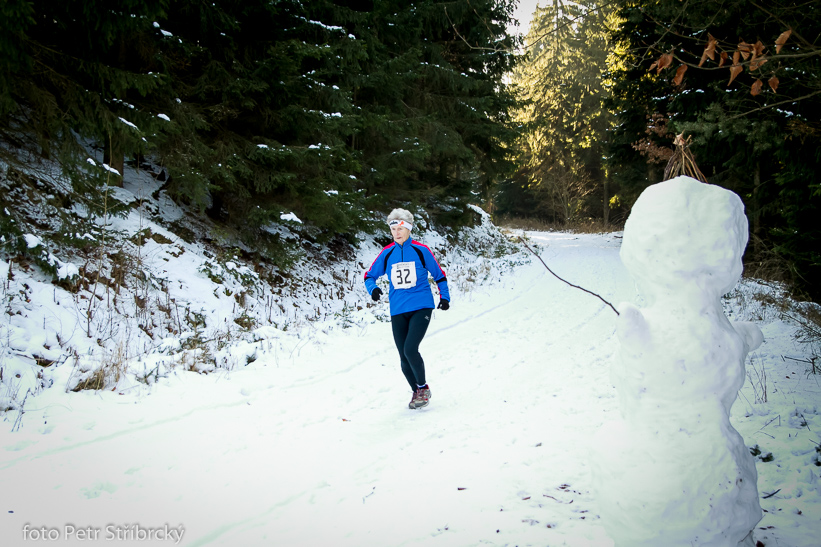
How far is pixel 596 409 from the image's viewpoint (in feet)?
14.0

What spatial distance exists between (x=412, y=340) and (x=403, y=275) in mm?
713

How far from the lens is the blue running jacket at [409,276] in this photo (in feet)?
16.0

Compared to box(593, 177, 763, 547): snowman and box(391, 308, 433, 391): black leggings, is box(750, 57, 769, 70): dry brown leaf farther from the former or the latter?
box(391, 308, 433, 391): black leggings

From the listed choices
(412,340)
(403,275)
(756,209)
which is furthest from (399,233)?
(756,209)

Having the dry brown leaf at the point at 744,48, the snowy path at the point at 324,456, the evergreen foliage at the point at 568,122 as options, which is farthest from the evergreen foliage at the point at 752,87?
the evergreen foliage at the point at 568,122

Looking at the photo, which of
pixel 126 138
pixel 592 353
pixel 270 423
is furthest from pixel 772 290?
pixel 126 138

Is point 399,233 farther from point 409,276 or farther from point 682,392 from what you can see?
point 682,392

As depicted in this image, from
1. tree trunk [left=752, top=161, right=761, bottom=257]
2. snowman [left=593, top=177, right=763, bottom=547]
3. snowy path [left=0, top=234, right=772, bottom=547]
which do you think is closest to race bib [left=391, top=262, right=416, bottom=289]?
snowy path [left=0, top=234, right=772, bottom=547]

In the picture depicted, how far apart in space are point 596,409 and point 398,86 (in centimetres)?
1143

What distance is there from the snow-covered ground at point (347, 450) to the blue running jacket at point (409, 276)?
1.09 m

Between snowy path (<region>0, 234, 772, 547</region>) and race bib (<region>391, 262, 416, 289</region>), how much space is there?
128 cm

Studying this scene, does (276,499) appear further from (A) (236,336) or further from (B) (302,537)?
(A) (236,336)

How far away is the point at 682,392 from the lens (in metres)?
2.03

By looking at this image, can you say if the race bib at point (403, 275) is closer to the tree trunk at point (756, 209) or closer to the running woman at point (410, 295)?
the running woman at point (410, 295)
